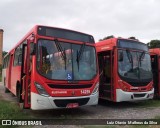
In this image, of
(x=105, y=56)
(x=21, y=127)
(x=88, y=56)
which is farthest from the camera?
(x=105, y=56)

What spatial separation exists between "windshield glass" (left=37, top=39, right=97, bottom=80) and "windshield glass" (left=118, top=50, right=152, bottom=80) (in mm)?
1929

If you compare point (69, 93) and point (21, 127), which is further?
point (69, 93)

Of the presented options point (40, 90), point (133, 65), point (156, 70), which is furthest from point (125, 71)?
point (40, 90)

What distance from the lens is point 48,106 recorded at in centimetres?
799

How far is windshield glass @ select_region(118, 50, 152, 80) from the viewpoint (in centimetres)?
1065

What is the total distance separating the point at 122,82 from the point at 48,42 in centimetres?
379

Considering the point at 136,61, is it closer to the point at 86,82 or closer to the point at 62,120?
the point at 86,82

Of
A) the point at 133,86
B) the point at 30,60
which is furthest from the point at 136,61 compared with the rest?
the point at 30,60

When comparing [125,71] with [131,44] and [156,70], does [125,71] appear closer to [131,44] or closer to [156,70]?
[131,44]

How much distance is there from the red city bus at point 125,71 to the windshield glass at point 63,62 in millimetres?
1825

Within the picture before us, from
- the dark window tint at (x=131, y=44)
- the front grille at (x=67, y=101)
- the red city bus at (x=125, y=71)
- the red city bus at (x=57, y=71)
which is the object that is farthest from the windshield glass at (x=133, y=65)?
the front grille at (x=67, y=101)

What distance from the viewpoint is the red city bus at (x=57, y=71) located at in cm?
800

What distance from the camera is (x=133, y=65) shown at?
10.9m

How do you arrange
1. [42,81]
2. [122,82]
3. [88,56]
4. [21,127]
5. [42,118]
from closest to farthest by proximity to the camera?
[21,127] < [42,81] < [42,118] < [88,56] < [122,82]
